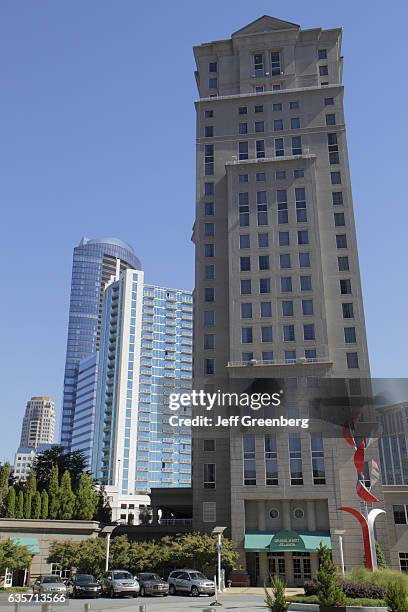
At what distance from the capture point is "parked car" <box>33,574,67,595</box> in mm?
35188

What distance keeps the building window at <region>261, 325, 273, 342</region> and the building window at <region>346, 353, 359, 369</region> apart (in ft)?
27.9

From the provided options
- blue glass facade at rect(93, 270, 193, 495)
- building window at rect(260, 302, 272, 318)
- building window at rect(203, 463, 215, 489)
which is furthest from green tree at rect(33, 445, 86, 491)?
blue glass facade at rect(93, 270, 193, 495)

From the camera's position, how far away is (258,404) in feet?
196

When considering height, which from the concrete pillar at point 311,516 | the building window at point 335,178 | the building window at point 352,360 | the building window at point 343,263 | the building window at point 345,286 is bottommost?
the concrete pillar at point 311,516

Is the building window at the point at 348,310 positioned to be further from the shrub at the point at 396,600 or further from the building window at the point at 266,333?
the shrub at the point at 396,600

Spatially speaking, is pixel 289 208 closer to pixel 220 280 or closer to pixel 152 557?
pixel 220 280

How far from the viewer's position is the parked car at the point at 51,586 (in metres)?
35.2

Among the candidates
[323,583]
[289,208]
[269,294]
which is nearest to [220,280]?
[269,294]

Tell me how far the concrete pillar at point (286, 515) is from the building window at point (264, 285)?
74.9 ft

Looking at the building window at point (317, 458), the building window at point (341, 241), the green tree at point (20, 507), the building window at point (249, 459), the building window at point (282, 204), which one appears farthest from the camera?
the building window at point (282, 204)

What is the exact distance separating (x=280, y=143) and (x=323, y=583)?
5774 cm

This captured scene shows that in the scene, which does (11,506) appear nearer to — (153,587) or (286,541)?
(153,587)

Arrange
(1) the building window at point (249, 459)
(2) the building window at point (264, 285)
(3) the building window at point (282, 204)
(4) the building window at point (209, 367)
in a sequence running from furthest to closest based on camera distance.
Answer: (3) the building window at point (282, 204), (2) the building window at point (264, 285), (4) the building window at point (209, 367), (1) the building window at point (249, 459)

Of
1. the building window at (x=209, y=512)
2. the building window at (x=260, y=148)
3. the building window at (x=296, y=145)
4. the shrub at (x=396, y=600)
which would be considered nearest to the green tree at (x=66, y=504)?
the building window at (x=209, y=512)
